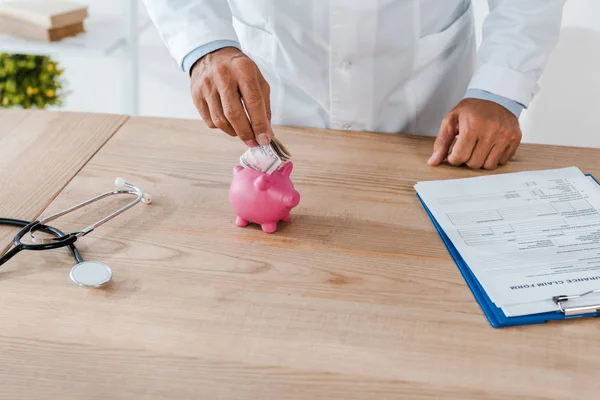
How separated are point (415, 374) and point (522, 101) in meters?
0.72

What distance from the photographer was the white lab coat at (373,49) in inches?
49.9

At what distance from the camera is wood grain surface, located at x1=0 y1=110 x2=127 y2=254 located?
1.08 meters

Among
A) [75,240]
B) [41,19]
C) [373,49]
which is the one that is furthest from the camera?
[41,19]

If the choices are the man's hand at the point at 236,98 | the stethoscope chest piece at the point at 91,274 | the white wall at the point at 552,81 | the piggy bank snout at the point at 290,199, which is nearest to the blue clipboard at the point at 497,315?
the piggy bank snout at the point at 290,199

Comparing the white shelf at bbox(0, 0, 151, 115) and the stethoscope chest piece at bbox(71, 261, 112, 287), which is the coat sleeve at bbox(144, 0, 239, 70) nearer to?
the stethoscope chest piece at bbox(71, 261, 112, 287)

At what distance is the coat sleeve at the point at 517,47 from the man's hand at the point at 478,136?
48 millimetres

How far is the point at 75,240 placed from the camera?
3.13ft

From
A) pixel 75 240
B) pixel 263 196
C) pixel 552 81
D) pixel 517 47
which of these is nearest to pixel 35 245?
pixel 75 240

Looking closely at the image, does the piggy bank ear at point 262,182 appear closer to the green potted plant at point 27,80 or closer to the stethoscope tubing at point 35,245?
the stethoscope tubing at point 35,245

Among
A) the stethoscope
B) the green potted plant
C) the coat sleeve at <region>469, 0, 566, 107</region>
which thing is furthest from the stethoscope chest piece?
the green potted plant

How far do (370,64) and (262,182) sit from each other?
1.72 ft

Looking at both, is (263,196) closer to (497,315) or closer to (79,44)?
(497,315)

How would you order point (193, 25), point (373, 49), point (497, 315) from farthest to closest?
point (373, 49)
point (193, 25)
point (497, 315)

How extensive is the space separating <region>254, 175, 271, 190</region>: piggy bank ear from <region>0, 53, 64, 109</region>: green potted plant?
86.6 inches
